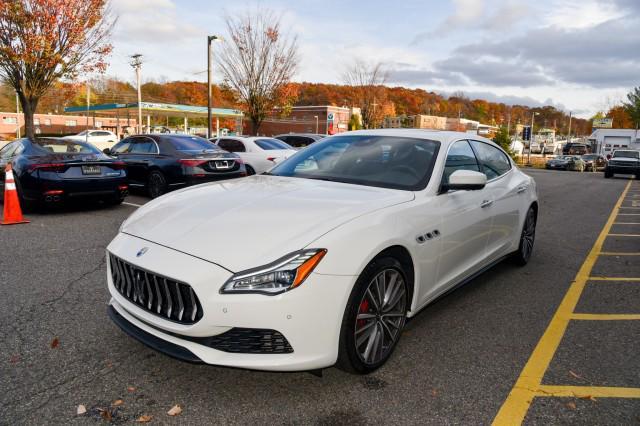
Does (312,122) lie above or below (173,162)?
above

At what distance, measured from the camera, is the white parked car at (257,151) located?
1277 cm

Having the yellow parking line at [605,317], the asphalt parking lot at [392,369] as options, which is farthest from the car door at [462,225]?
the yellow parking line at [605,317]

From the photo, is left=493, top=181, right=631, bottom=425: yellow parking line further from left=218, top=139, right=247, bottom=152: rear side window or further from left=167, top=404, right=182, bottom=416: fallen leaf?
left=218, top=139, right=247, bottom=152: rear side window

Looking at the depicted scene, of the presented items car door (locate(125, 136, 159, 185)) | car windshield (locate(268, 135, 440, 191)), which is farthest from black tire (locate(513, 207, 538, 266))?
car door (locate(125, 136, 159, 185))

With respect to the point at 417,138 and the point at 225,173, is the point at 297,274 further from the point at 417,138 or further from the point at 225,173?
the point at 225,173

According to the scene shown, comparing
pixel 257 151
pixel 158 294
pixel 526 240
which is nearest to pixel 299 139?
pixel 257 151

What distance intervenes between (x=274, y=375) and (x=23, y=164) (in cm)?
714

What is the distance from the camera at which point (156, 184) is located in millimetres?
10133

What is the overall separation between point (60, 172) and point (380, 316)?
22.9 ft

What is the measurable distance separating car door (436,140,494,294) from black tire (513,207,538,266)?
134cm

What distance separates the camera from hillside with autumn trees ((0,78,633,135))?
67.2 meters

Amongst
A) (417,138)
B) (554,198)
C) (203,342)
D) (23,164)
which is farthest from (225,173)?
(554,198)

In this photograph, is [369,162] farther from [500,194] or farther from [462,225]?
[500,194]

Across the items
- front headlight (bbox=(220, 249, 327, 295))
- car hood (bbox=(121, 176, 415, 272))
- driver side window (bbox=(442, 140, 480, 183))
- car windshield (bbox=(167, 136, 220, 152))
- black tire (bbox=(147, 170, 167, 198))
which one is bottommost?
black tire (bbox=(147, 170, 167, 198))
